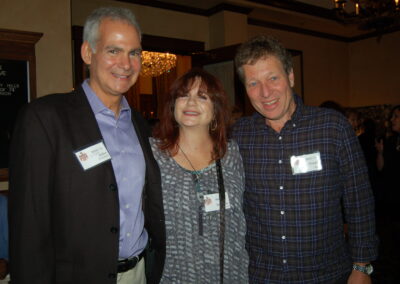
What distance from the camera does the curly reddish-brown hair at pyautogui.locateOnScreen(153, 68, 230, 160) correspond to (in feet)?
6.58

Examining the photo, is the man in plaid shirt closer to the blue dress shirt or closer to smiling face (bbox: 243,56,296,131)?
smiling face (bbox: 243,56,296,131)

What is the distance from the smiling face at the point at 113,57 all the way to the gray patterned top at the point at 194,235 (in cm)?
52

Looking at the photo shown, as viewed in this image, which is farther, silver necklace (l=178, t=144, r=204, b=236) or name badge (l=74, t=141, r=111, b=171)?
silver necklace (l=178, t=144, r=204, b=236)

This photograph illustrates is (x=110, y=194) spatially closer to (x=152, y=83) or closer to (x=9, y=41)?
(x=9, y=41)

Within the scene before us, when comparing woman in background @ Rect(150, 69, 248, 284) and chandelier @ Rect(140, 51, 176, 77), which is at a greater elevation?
chandelier @ Rect(140, 51, 176, 77)

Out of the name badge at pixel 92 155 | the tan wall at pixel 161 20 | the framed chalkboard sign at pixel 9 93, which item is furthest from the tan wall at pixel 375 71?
the name badge at pixel 92 155

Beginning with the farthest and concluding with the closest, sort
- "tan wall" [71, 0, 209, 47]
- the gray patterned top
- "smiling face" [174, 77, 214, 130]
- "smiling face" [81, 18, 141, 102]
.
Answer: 1. "tan wall" [71, 0, 209, 47]
2. "smiling face" [174, 77, 214, 130]
3. the gray patterned top
4. "smiling face" [81, 18, 141, 102]

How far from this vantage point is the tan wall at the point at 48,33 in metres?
3.57

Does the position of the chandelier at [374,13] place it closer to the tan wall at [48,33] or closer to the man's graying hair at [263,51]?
the man's graying hair at [263,51]

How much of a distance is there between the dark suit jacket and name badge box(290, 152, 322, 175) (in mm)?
938

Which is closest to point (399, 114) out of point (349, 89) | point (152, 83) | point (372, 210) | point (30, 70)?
point (372, 210)

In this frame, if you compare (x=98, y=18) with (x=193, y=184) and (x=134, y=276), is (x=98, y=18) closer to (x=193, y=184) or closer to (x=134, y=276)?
(x=193, y=184)

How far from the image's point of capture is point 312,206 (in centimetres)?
173

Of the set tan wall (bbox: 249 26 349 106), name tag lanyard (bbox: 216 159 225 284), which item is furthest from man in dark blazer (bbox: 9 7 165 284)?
tan wall (bbox: 249 26 349 106)
